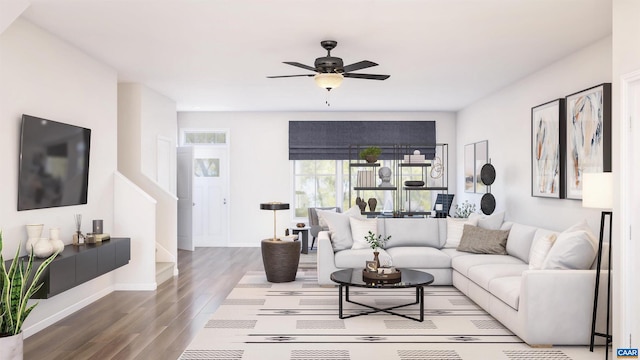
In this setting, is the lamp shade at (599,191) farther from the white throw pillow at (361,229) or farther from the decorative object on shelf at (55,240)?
the decorative object on shelf at (55,240)

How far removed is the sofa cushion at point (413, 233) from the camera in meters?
6.98

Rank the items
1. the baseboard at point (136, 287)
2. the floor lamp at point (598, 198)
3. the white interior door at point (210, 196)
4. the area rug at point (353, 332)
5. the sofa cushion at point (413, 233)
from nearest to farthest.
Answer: the floor lamp at point (598, 198), the area rug at point (353, 332), the baseboard at point (136, 287), the sofa cushion at point (413, 233), the white interior door at point (210, 196)

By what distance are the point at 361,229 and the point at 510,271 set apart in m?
2.12

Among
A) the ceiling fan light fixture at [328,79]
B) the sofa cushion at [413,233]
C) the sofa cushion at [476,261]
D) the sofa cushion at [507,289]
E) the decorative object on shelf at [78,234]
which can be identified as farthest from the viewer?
the sofa cushion at [413,233]

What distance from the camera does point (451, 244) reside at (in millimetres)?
6887

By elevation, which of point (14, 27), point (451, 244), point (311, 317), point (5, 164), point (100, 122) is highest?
point (14, 27)

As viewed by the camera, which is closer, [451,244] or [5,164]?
[5,164]

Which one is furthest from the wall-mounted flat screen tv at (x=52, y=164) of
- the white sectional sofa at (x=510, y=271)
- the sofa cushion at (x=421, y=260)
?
the sofa cushion at (x=421, y=260)

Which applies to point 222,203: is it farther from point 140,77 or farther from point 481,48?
point 481,48

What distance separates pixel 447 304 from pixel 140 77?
4.73m

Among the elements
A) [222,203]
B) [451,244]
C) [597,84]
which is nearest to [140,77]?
[222,203]

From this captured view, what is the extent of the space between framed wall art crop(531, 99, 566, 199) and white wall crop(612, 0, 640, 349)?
7.21 feet

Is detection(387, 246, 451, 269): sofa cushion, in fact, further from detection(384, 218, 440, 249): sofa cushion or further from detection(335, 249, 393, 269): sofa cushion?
detection(384, 218, 440, 249): sofa cushion

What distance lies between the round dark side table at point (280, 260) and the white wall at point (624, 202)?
389cm
